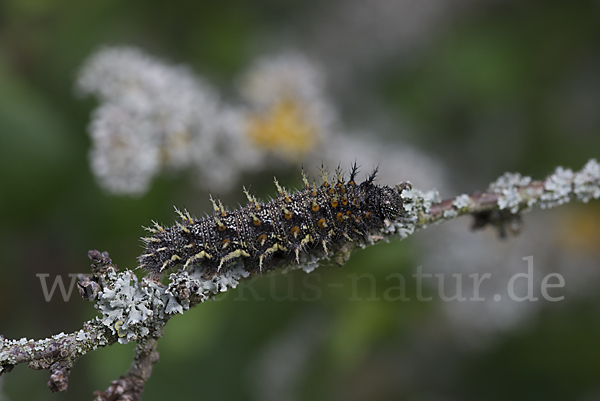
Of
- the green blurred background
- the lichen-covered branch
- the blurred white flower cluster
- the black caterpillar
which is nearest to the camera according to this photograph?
the lichen-covered branch

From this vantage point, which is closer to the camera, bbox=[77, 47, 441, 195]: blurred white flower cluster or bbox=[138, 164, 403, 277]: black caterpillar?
bbox=[138, 164, 403, 277]: black caterpillar

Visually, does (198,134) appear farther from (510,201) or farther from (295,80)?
(510,201)

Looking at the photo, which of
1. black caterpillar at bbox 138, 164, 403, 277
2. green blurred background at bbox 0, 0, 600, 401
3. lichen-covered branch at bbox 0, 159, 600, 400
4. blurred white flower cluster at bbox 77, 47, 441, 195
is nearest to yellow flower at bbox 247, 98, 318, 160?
blurred white flower cluster at bbox 77, 47, 441, 195

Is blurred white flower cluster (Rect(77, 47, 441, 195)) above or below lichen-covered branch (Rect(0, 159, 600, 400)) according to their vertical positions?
above

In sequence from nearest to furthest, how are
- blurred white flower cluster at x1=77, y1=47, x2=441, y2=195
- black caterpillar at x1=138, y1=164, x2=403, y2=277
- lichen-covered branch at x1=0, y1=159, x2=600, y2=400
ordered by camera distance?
lichen-covered branch at x1=0, y1=159, x2=600, y2=400
black caterpillar at x1=138, y1=164, x2=403, y2=277
blurred white flower cluster at x1=77, y1=47, x2=441, y2=195

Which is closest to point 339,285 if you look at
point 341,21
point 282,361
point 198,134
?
point 282,361

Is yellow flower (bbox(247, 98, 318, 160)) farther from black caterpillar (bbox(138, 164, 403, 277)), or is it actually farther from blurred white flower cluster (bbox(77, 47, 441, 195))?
black caterpillar (bbox(138, 164, 403, 277))

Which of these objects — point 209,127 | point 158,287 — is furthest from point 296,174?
point 158,287
